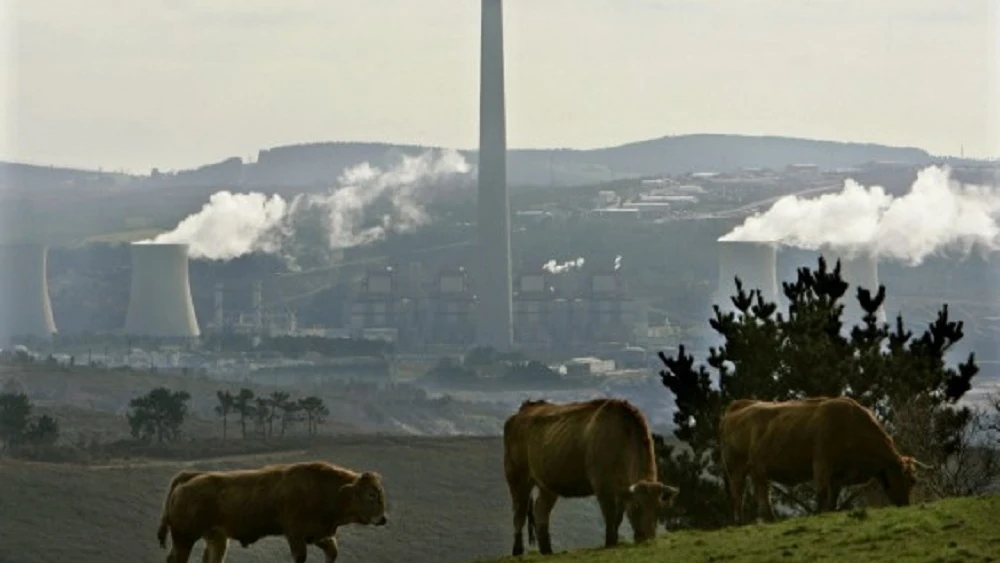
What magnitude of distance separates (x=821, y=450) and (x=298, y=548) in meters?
5.38

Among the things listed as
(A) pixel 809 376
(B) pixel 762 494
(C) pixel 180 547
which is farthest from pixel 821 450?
(A) pixel 809 376

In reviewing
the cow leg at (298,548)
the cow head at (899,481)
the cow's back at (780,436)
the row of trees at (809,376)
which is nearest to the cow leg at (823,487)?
the cow's back at (780,436)

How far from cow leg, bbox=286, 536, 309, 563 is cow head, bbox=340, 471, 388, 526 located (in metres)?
0.55

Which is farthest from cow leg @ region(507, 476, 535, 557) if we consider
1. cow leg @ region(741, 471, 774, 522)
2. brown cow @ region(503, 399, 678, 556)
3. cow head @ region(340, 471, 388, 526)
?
cow head @ region(340, 471, 388, 526)

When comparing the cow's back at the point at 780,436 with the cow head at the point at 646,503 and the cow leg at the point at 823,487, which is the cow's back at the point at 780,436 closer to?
the cow leg at the point at 823,487

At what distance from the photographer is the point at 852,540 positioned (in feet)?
84.4

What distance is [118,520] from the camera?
134125mm

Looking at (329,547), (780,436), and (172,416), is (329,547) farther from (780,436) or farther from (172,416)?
(172,416)

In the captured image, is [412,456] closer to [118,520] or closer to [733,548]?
[118,520]

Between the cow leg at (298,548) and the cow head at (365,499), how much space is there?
55 centimetres

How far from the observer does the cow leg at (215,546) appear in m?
29.3

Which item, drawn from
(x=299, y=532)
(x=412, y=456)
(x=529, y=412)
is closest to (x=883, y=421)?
(x=529, y=412)

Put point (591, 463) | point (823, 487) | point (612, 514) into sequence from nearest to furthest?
point (612, 514), point (591, 463), point (823, 487)

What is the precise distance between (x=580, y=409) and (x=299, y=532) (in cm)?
313
